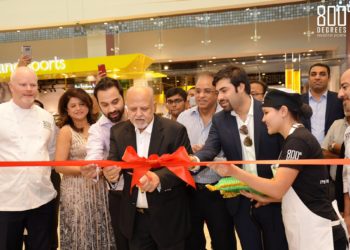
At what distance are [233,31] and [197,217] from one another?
6.63 m

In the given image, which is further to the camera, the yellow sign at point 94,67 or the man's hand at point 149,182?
the yellow sign at point 94,67

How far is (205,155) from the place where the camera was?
2.53 metres

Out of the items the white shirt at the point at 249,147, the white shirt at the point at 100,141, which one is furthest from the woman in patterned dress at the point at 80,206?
the white shirt at the point at 249,147

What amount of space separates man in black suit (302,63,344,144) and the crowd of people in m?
0.41

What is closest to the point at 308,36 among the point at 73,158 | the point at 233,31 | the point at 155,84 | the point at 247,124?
the point at 233,31

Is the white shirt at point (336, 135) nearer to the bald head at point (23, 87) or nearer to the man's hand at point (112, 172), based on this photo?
the man's hand at point (112, 172)

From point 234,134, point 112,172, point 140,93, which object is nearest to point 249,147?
point 234,134

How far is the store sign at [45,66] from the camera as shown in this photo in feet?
30.7

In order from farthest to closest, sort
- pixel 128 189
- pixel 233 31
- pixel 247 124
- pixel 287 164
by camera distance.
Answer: pixel 233 31 < pixel 247 124 < pixel 128 189 < pixel 287 164

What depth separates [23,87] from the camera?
2639 millimetres

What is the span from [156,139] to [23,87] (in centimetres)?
118

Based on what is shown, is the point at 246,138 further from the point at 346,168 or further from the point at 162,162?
the point at 346,168

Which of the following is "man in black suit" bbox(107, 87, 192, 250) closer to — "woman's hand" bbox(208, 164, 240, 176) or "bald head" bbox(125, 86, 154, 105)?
"bald head" bbox(125, 86, 154, 105)

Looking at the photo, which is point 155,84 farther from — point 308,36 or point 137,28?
point 308,36
